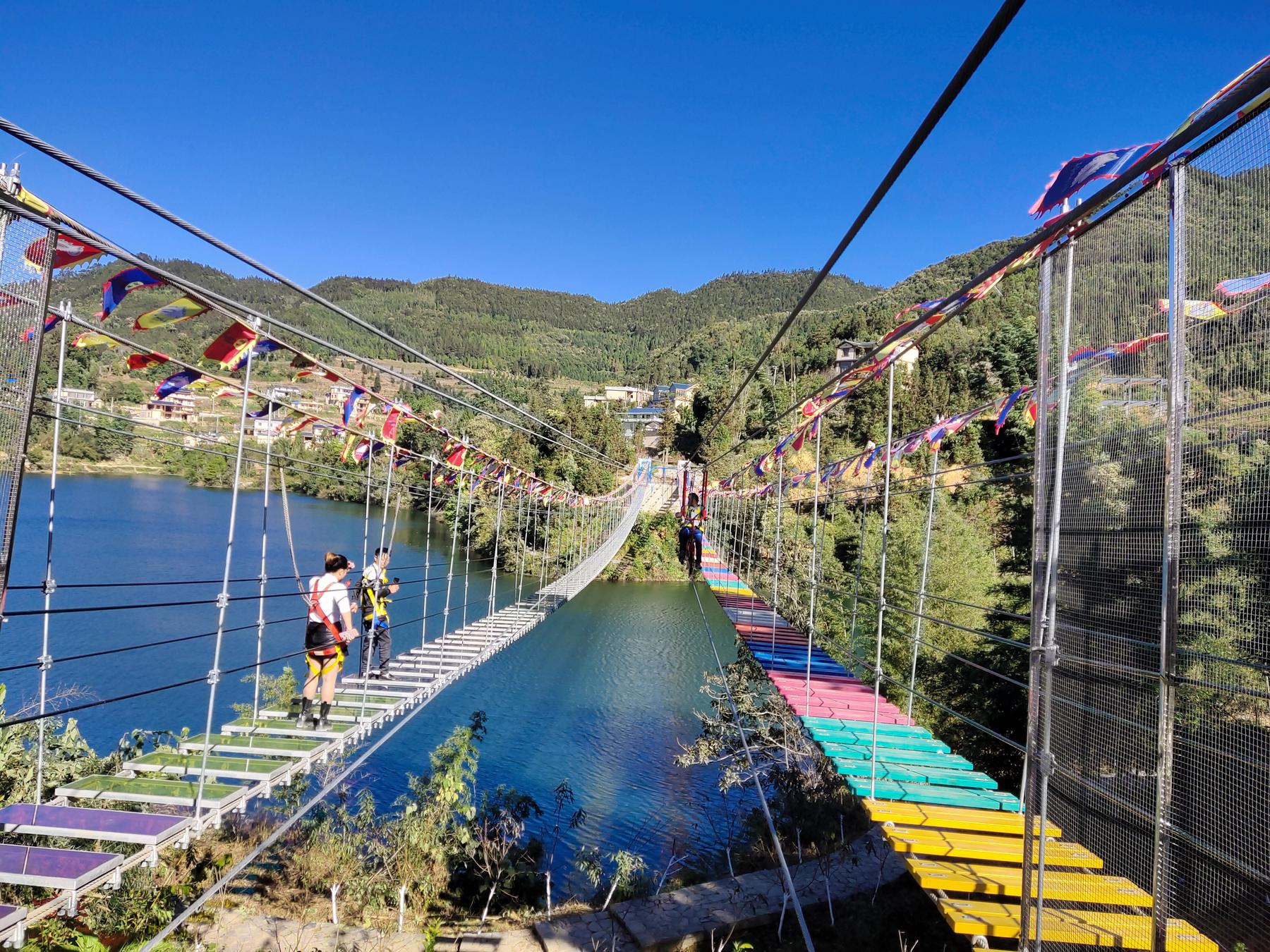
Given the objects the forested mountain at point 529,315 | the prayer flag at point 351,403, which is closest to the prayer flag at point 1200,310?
the prayer flag at point 351,403

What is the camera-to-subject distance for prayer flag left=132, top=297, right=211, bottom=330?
6.35 feet

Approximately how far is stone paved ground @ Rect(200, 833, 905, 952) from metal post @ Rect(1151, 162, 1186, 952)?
4.24m

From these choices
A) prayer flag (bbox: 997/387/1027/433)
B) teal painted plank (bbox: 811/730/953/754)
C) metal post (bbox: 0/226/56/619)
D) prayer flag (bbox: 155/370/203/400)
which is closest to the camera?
metal post (bbox: 0/226/56/619)

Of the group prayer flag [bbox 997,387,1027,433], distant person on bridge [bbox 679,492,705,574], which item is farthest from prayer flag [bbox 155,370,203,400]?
distant person on bridge [bbox 679,492,705,574]

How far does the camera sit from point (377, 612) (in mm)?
3627

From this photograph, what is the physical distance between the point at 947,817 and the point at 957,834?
3.6 inches

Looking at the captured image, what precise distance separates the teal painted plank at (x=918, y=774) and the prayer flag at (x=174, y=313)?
218 cm

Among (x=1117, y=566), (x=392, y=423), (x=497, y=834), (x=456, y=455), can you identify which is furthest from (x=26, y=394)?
(x=497, y=834)

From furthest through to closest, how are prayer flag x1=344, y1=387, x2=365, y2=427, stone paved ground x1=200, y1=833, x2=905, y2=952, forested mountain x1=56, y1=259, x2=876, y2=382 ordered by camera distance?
forested mountain x1=56, y1=259, x2=876, y2=382 → stone paved ground x1=200, y1=833, x2=905, y2=952 → prayer flag x1=344, y1=387, x2=365, y2=427

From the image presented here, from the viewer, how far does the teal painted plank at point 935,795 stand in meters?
2.33

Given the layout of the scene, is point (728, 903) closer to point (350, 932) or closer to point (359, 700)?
point (350, 932)

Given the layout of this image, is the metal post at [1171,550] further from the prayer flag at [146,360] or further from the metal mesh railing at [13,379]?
the prayer flag at [146,360]

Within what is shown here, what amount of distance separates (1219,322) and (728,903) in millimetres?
5260

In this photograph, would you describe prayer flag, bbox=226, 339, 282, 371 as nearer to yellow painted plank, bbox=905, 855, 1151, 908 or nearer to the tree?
yellow painted plank, bbox=905, 855, 1151, 908
